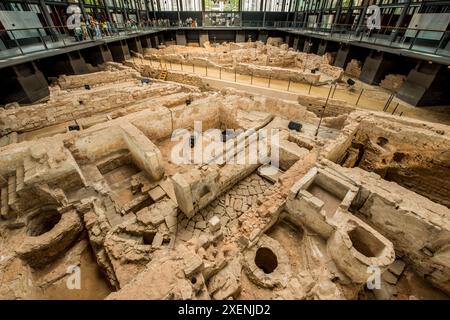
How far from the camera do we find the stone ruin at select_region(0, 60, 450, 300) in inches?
173

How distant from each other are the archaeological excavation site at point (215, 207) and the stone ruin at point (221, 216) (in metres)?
0.04

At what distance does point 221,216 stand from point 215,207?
0.40m

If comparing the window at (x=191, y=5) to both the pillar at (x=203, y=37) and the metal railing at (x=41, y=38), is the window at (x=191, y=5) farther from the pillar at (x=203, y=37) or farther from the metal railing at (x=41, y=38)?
the metal railing at (x=41, y=38)

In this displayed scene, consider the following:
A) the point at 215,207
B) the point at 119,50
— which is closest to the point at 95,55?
the point at 119,50

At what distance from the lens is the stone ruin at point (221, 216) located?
439cm

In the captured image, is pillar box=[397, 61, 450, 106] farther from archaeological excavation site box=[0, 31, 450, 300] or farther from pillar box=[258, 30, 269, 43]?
pillar box=[258, 30, 269, 43]

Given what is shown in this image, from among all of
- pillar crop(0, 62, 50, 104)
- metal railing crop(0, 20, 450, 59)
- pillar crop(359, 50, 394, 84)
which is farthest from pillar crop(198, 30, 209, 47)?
pillar crop(0, 62, 50, 104)

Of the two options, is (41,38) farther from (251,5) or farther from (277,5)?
(277,5)

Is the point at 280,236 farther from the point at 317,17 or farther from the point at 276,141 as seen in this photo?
the point at 317,17

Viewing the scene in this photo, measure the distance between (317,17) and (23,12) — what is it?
27406 mm

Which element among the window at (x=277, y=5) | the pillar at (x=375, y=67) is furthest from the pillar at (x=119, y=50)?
the window at (x=277, y=5)

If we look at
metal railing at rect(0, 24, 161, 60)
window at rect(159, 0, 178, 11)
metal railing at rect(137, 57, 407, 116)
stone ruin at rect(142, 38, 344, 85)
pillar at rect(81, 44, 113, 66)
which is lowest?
metal railing at rect(137, 57, 407, 116)

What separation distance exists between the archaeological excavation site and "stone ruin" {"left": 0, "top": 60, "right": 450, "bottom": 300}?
35 millimetres

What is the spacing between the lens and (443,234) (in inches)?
179
